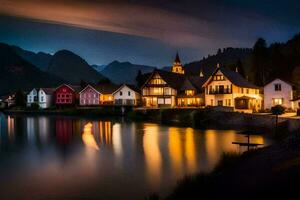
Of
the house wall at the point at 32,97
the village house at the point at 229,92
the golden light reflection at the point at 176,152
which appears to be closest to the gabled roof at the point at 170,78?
the village house at the point at 229,92

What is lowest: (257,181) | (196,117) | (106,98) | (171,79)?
(257,181)

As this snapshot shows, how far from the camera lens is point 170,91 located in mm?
90000

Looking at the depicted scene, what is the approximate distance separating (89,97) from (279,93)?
59843 mm

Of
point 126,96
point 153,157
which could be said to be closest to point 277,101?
point 126,96

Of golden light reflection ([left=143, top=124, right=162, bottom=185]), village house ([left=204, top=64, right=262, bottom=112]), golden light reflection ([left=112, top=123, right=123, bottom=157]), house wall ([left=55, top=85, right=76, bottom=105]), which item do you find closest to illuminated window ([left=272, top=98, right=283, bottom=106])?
village house ([left=204, top=64, right=262, bottom=112])

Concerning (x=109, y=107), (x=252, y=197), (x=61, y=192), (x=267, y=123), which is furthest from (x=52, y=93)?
(x=252, y=197)

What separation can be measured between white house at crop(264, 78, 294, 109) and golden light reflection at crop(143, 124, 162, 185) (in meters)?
30.2

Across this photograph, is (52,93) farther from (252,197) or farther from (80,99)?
(252,197)

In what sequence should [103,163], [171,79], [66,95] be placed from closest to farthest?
[103,163], [171,79], [66,95]

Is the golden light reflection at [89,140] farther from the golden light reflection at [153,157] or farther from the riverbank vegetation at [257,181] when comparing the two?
the riverbank vegetation at [257,181]

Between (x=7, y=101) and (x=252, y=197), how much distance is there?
490ft

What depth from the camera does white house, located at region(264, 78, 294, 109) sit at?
68.4 m

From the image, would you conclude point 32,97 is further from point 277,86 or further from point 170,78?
point 277,86

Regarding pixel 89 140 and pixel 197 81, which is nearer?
pixel 89 140
